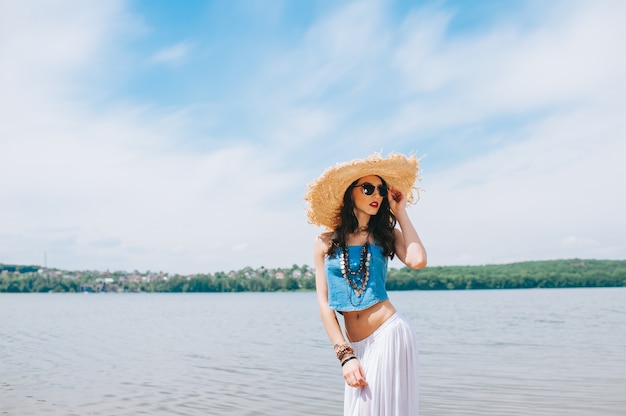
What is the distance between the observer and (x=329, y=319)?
11.6 ft

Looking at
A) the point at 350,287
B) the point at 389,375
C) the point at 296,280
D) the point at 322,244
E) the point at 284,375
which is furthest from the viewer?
the point at 296,280

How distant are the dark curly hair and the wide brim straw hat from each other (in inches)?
2.0

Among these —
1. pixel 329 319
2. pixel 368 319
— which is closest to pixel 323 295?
pixel 329 319

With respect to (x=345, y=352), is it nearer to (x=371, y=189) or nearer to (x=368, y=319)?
(x=368, y=319)

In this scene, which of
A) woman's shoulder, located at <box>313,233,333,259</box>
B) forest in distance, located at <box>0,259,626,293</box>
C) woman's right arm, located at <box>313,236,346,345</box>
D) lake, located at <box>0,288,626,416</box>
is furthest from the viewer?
forest in distance, located at <box>0,259,626,293</box>

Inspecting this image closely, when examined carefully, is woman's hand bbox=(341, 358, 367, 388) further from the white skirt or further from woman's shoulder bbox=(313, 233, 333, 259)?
woman's shoulder bbox=(313, 233, 333, 259)

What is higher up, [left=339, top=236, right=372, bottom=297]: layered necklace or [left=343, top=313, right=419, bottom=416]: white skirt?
[left=339, top=236, right=372, bottom=297]: layered necklace

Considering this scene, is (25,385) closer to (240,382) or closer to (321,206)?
(240,382)

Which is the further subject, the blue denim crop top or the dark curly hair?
the dark curly hair

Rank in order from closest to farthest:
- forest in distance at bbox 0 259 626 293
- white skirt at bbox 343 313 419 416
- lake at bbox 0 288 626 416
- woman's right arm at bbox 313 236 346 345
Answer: white skirt at bbox 343 313 419 416 → woman's right arm at bbox 313 236 346 345 → lake at bbox 0 288 626 416 → forest in distance at bbox 0 259 626 293

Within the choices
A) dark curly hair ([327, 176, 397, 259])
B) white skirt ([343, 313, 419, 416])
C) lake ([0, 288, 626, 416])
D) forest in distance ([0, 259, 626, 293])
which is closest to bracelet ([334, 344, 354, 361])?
white skirt ([343, 313, 419, 416])

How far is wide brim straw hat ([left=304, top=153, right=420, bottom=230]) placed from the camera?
12.2ft

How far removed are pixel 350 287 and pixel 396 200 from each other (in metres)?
0.56

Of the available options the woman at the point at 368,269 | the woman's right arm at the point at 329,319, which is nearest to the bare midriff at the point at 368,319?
the woman at the point at 368,269
